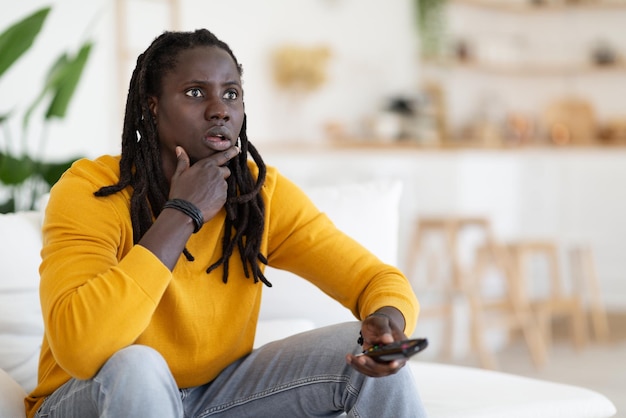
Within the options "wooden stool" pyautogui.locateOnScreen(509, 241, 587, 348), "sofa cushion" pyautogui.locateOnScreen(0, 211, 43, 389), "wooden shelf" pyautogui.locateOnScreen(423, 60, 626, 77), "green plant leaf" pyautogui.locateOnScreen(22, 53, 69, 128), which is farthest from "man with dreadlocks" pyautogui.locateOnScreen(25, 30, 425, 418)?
"wooden shelf" pyautogui.locateOnScreen(423, 60, 626, 77)

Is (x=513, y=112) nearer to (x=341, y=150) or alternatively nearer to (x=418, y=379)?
(x=341, y=150)

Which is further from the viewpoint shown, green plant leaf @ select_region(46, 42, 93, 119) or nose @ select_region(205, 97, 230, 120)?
green plant leaf @ select_region(46, 42, 93, 119)

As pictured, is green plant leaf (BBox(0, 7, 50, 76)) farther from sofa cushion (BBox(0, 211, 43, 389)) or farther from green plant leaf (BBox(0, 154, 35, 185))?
sofa cushion (BBox(0, 211, 43, 389))

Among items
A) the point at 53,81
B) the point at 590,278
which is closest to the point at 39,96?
the point at 53,81

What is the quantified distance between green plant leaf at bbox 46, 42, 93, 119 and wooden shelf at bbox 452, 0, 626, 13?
4042mm

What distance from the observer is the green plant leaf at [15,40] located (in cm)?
291

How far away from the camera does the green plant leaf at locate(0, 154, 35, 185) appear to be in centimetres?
293

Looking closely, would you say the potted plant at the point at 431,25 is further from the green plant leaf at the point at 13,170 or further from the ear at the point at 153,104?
the ear at the point at 153,104

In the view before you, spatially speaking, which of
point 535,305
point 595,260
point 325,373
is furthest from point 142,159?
point 595,260

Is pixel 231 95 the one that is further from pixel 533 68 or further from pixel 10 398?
pixel 533 68

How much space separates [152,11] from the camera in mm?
4742

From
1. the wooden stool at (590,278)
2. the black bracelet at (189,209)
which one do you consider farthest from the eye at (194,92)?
the wooden stool at (590,278)

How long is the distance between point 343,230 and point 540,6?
5.09 m

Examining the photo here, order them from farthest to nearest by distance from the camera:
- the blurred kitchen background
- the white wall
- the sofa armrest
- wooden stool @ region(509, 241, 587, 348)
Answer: wooden stool @ region(509, 241, 587, 348)
the blurred kitchen background
the white wall
the sofa armrest
